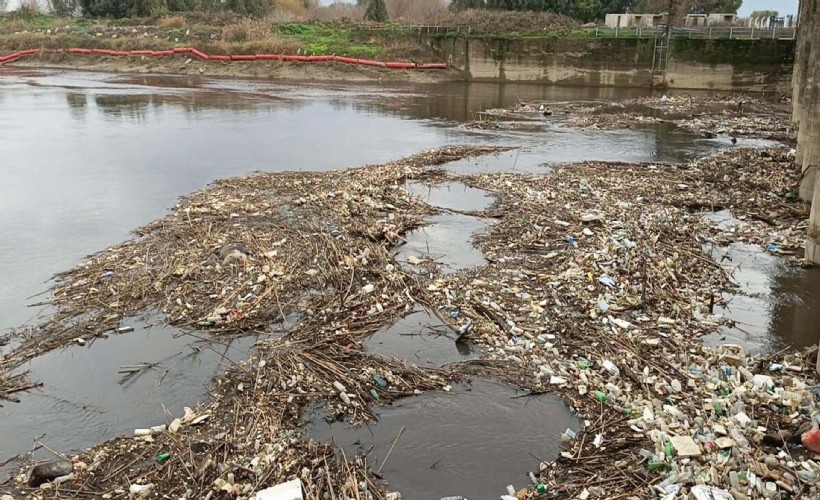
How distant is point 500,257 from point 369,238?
2.00 meters

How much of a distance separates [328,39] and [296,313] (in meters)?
39.9

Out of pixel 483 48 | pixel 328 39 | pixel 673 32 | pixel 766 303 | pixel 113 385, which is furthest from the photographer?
pixel 328 39

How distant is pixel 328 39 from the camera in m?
43.6

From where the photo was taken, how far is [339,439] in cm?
514

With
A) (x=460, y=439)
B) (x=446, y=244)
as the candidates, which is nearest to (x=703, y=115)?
(x=446, y=244)

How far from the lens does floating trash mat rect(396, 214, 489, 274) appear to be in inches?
349

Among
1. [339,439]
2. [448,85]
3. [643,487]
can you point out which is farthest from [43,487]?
[448,85]

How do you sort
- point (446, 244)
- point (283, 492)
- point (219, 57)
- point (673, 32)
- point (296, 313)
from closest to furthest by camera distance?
1. point (283, 492)
2. point (296, 313)
3. point (446, 244)
4. point (673, 32)
5. point (219, 57)

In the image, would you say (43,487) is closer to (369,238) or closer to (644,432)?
(644,432)

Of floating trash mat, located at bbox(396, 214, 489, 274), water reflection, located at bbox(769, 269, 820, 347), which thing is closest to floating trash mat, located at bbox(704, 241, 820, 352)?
water reflection, located at bbox(769, 269, 820, 347)

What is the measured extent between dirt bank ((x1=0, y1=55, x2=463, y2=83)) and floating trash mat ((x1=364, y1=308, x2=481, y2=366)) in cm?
3142

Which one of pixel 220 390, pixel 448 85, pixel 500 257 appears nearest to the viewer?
pixel 220 390

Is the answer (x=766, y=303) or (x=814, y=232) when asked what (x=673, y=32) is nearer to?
(x=814, y=232)

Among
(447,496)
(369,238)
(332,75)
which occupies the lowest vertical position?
(447,496)
